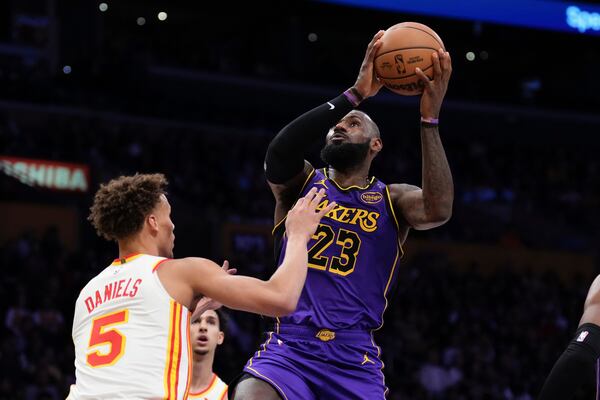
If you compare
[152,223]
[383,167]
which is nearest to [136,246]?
[152,223]

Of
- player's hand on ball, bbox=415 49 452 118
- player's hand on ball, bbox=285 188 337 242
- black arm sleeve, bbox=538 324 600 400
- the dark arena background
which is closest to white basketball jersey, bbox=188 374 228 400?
black arm sleeve, bbox=538 324 600 400

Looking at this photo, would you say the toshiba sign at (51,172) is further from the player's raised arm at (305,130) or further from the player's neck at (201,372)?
the player's raised arm at (305,130)

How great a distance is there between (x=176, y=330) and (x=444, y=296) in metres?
13.4

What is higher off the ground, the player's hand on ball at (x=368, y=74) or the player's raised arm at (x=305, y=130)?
the player's hand on ball at (x=368, y=74)

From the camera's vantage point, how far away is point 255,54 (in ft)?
88.6

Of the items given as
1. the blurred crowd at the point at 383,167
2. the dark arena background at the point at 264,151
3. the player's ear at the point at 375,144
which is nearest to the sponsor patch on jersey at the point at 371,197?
the player's ear at the point at 375,144

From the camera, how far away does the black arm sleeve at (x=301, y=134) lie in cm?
527

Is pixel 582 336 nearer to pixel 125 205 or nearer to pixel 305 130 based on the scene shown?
pixel 305 130

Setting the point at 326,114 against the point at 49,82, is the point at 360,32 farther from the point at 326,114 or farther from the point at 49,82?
the point at 326,114

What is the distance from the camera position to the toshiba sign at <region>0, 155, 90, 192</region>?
55.2ft

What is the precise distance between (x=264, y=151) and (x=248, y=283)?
1743cm

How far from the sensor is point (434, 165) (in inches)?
215

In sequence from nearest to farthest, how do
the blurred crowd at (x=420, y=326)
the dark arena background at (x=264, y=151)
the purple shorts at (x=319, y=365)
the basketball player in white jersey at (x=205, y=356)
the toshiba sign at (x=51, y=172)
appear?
the purple shorts at (x=319, y=365) < the basketball player in white jersey at (x=205, y=356) < the blurred crowd at (x=420, y=326) < the dark arena background at (x=264, y=151) < the toshiba sign at (x=51, y=172)

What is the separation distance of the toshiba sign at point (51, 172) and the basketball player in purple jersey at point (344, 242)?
38.6 feet
